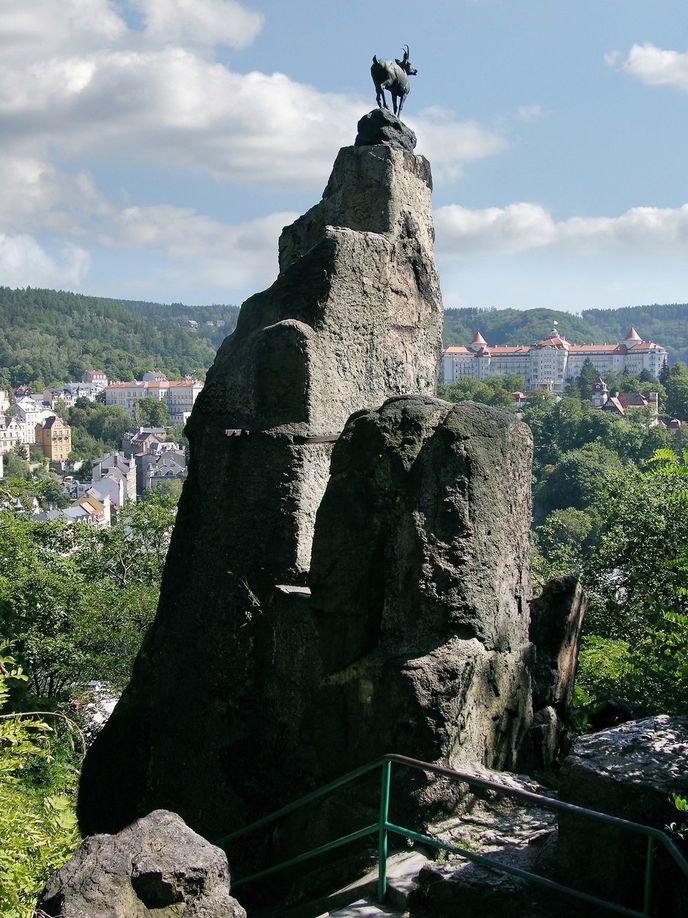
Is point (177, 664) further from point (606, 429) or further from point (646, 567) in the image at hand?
point (606, 429)

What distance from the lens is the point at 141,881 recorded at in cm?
512

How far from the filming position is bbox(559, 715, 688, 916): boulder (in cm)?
477

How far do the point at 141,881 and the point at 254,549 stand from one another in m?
3.69

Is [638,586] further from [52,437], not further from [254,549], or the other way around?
[52,437]

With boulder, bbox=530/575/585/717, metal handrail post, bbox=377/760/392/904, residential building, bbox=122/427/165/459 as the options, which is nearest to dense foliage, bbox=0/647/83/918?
metal handrail post, bbox=377/760/392/904

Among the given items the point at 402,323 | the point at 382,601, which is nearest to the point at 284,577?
the point at 382,601

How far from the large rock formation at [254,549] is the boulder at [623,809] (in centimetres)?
313

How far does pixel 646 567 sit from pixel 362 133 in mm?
8373

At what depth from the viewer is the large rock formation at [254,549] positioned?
8258 mm

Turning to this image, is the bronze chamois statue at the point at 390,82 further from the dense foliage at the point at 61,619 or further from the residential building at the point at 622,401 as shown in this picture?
the residential building at the point at 622,401

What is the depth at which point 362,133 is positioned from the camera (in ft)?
35.6

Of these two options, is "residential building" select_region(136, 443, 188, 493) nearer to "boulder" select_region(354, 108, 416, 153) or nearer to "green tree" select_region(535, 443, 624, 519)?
"green tree" select_region(535, 443, 624, 519)

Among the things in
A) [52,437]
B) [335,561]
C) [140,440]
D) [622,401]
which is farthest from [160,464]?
[335,561]

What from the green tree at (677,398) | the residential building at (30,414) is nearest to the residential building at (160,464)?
the residential building at (30,414)
